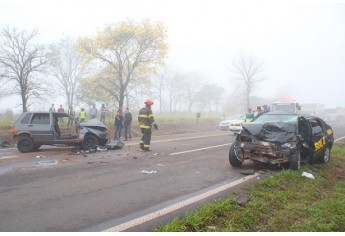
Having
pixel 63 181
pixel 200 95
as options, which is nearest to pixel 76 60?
pixel 200 95

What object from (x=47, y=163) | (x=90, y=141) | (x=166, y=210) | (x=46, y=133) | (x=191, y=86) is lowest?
(x=166, y=210)

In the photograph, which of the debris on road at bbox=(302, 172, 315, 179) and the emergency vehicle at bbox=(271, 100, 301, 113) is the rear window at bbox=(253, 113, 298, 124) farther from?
the emergency vehicle at bbox=(271, 100, 301, 113)

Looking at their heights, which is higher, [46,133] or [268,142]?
[46,133]

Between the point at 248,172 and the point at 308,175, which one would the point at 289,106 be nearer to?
the point at 308,175

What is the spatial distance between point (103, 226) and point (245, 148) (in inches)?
194

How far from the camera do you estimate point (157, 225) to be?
12.8 ft

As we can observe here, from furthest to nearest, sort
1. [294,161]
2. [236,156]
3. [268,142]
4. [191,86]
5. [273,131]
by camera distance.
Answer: [191,86]
[236,156]
[273,131]
[268,142]
[294,161]

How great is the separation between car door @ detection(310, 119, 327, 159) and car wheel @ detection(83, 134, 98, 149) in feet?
25.9

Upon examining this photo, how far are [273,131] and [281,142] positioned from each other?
500 millimetres

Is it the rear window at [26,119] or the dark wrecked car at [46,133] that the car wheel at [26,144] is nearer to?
the dark wrecked car at [46,133]

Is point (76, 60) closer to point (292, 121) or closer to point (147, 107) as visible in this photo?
point (147, 107)

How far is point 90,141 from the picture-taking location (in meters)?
11.3

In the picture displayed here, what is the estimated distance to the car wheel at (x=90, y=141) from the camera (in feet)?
36.8

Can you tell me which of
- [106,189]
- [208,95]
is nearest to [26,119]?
[106,189]
